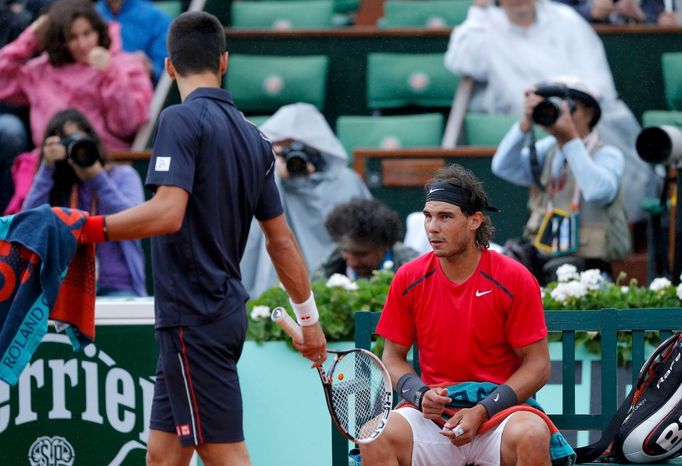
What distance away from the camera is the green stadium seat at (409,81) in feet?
29.9

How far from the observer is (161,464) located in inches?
161

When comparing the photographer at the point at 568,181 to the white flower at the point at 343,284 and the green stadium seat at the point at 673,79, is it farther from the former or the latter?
the green stadium seat at the point at 673,79

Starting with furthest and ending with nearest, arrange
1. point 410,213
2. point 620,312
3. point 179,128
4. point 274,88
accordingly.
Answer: point 274,88 < point 410,213 < point 620,312 < point 179,128

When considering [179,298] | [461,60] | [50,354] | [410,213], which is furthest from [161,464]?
[461,60]

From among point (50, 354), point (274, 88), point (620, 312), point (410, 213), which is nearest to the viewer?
point (620, 312)

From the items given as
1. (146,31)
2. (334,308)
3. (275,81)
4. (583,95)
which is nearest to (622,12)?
(275,81)

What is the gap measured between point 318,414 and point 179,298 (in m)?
1.98

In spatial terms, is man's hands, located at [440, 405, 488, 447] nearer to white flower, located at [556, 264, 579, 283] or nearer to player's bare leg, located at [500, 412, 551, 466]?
player's bare leg, located at [500, 412, 551, 466]

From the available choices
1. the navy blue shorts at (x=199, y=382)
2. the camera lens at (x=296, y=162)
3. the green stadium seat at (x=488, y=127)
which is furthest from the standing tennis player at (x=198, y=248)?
the green stadium seat at (x=488, y=127)

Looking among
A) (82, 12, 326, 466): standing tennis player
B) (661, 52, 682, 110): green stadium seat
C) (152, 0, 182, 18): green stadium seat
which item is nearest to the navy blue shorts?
(82, 12, 326, 466): standing tennis player

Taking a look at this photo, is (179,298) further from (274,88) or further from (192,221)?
(274,88)

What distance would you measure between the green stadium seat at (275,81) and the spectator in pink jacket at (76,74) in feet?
2.93

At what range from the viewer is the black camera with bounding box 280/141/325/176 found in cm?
764

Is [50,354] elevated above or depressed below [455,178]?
below
